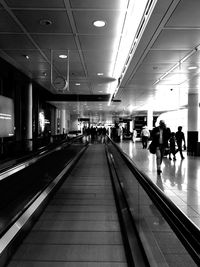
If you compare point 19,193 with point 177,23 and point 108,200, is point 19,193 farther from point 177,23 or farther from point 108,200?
point 177,23

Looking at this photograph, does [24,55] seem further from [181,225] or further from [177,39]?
[181,225]

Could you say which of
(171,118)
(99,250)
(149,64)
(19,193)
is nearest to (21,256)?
(99,250)

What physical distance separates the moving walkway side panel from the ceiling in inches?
156

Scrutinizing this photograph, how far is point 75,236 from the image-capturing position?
4414 millimetres

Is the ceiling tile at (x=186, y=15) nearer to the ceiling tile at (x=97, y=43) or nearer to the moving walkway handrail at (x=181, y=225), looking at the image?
the ceiling tile at (x=97, y=43)

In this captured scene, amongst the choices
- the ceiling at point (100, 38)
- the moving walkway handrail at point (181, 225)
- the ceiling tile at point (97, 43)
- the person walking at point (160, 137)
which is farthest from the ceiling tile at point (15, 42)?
the moving walkway handrail at point (181, 225)

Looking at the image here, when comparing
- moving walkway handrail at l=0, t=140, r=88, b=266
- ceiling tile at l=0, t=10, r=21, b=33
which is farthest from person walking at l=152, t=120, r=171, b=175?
ceiling tile at l=0, t=10, r=21, b=33

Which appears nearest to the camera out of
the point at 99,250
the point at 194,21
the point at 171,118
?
the point at 99,250

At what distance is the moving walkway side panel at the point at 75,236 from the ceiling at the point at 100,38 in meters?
3.96

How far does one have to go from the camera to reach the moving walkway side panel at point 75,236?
11.6ft

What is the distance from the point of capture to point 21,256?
3.56 m

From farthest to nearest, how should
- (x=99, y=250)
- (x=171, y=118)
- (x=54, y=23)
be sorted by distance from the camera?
(x=171, y=118)
(x=54, y=23)
(x=99, y=250)

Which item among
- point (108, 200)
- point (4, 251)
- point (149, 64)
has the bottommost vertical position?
point (108, 200)

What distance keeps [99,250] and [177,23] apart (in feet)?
15.3
